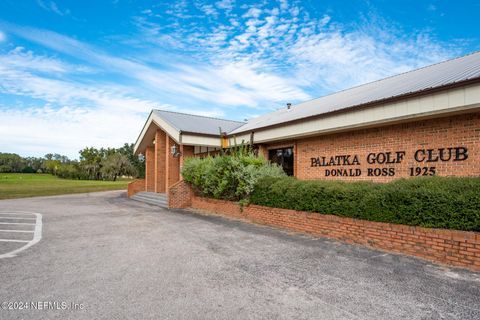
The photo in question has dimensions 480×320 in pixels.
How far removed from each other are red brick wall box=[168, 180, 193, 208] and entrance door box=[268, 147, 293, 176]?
449 centimetres

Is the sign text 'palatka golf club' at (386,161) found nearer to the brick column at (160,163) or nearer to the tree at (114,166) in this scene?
the brick column at (160,163)

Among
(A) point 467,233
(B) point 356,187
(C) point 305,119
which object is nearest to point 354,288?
(A) point 467,233

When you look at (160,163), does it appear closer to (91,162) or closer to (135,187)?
(135,187)

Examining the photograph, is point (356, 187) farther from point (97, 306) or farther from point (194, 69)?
point (194, 69)

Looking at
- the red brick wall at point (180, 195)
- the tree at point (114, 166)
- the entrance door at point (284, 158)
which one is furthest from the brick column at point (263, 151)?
the tree at point (114, 166)

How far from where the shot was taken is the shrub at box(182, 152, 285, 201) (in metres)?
10.4

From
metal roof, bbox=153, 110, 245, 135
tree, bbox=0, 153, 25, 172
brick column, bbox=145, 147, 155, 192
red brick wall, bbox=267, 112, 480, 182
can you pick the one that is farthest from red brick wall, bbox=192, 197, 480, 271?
tree, bbox=0, 153, 25, 172

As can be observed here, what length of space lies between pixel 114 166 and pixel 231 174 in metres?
64.7

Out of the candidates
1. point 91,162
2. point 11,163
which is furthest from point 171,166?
point 11,163

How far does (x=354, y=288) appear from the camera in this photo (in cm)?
412

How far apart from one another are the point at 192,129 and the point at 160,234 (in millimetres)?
9065

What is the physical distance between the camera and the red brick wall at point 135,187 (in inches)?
858

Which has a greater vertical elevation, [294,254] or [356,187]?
[356,187]

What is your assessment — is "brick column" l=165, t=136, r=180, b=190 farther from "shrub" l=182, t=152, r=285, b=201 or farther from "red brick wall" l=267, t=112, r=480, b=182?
"red brick wall" l=267, t=112, r=480, b=182
